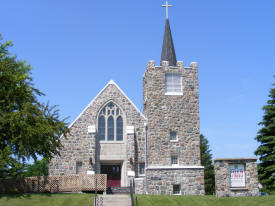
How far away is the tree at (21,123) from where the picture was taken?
18.9 meters

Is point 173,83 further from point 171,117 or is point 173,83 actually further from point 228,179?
point 228,179

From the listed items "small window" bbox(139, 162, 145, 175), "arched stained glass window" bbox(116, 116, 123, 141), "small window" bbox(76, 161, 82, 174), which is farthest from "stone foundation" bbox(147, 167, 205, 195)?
"small window" bbox(76, 161, 82, 174)

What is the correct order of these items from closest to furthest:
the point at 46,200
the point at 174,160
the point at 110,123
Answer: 1. the point at 46,200
2. the point at 174,160
3. the point at 110,123

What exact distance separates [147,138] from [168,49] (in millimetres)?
7767

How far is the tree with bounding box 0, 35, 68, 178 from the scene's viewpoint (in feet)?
61.9

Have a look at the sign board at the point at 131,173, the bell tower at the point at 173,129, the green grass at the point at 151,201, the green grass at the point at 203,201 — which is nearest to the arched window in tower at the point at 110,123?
the bell tower at the point at 173,129

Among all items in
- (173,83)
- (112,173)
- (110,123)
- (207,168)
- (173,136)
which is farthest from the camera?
(207,168)

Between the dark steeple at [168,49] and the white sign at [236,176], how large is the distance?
11.8 meters

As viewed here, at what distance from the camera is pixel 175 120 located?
26.0 metres

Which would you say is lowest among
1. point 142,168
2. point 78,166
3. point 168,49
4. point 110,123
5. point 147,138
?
point 142,168

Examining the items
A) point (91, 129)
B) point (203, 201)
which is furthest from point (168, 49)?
point (203, 201)

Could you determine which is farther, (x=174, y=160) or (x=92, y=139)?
(x=92, y=139)

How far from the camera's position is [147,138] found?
26.5 meters

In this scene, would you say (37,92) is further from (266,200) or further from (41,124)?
(266,200)
